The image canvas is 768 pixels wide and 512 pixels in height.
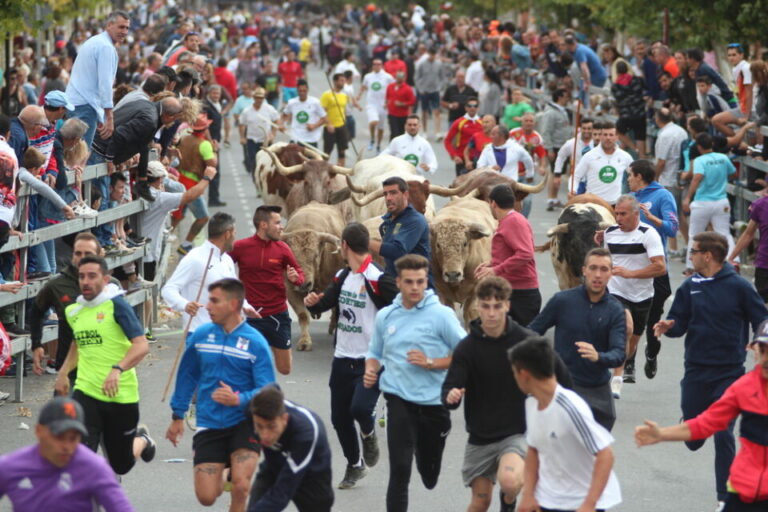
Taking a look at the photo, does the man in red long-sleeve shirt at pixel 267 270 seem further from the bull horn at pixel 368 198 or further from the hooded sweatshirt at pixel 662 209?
the bull horn at pixel 368 198

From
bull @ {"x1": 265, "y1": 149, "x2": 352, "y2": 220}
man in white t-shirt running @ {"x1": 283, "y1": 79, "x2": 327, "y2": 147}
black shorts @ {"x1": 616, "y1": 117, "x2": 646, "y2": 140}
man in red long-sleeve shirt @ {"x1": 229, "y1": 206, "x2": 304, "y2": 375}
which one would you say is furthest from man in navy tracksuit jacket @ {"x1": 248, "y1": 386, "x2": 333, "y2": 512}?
man in white t-shirt running @ {"x1": 283, "y1": 79, "x2": 327, "y2": 147}

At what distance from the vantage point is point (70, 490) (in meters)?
6.73

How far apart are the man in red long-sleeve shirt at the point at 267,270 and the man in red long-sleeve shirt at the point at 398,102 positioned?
1838cm

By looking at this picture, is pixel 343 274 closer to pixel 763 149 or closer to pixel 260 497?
pixel 260 497

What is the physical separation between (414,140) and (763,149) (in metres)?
4.93

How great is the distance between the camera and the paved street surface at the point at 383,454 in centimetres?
1038

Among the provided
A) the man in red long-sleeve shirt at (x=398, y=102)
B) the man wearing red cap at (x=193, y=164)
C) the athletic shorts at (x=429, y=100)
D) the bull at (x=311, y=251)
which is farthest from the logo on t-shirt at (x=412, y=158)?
the athletic shorts at (x=429, y=100)

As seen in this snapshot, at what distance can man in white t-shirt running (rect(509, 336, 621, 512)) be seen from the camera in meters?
7.37

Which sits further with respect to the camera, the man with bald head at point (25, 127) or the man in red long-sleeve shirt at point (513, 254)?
the man with bald head at point (25, 127)

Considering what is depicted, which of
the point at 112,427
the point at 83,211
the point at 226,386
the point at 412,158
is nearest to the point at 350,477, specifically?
the point at 112,427

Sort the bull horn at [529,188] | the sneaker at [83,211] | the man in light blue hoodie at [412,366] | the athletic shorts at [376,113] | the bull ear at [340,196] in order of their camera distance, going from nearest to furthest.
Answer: the man in light blue hoodie at [412,366]
the sneaker at [83,211]
the bull horn at [529,188]
the bull ear at [340,196]
the athletic shorts at [376,113]

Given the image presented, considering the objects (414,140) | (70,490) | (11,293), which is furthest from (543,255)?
(70,490)

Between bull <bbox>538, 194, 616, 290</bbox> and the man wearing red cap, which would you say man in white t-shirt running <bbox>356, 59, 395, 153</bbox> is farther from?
bull <bbox>538, 194, 616, 290</bbox>

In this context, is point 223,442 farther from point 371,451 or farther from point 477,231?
point 477,231
